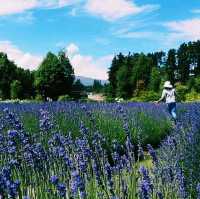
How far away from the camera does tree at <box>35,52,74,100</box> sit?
178 feet

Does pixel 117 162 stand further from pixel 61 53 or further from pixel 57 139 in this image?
pixel 61 53

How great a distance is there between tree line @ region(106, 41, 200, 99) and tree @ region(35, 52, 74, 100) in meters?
13.4

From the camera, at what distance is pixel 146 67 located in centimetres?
6569

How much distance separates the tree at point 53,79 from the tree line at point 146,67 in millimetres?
13441

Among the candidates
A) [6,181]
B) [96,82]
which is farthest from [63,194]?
[96,82]

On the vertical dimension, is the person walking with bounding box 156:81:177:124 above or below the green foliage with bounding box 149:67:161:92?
below

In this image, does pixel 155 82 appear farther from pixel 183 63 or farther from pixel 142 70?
pixel 183 63

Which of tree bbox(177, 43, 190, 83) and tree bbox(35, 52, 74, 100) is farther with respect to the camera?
tree bbox(177, 43, 190, 83)

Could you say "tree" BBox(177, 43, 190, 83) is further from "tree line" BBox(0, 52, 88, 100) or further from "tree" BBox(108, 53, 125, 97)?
"tree line" BBox(0, 52, 88, 100)

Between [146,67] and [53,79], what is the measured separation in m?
15.9

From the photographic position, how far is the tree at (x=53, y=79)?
178 feet

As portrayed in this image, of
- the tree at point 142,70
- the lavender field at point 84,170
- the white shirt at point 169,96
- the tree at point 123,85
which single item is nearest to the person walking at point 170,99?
the white shirt at point 169,96

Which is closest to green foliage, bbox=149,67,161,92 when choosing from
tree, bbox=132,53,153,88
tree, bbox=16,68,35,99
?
tree, bbox=132,53,153,88

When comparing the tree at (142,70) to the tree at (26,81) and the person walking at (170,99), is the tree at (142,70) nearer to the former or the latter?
the tree at (26,81)
